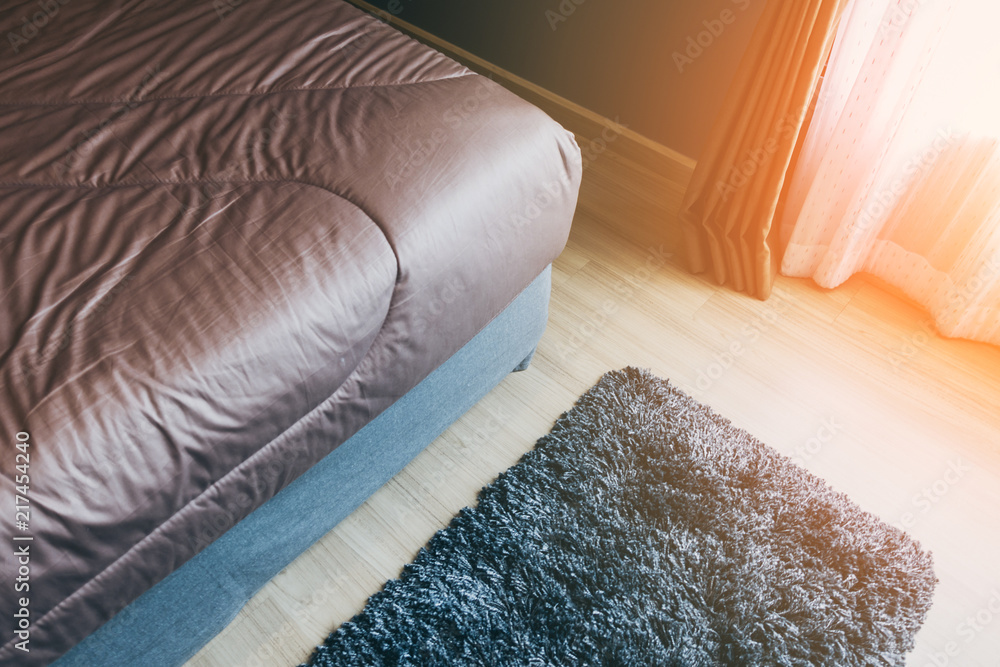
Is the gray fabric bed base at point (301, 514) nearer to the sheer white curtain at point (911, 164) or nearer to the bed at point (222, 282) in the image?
the bed at point (222, 282)

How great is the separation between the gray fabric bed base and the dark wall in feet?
3.12

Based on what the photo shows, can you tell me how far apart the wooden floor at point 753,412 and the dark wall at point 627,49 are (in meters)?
0.36

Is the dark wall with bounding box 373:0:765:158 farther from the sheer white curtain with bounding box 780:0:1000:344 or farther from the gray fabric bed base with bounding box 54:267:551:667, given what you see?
the gray fabric bed base with bounding box 54:267:551:667

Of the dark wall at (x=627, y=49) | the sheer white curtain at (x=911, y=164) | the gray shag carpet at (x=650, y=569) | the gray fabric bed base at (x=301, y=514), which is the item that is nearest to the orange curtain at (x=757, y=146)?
the sheer white curtain at (x=911, y=164)

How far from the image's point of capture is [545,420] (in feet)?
5.14

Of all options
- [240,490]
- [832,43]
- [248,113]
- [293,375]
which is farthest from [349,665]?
[832,43]

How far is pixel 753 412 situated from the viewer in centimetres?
163

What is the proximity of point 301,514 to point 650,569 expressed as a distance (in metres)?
0.66

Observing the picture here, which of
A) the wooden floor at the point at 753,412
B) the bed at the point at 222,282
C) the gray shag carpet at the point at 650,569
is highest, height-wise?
the bed at the point at 222,282

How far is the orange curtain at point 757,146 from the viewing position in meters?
1.60

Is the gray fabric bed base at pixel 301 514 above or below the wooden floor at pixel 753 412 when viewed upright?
above

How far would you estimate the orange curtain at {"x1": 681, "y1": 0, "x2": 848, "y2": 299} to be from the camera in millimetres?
1596

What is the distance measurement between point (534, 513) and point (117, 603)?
2.45 feet

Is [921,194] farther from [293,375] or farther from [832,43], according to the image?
[293,375]
